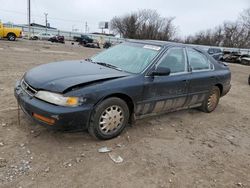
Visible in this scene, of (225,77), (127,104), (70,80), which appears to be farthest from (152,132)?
(225,77)

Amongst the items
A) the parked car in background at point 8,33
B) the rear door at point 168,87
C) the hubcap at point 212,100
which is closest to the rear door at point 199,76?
the rear door at point 168,87

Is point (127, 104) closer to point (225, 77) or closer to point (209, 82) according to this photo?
point (209, 82)

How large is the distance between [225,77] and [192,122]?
1535mm

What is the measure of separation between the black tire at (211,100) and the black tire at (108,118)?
237cm

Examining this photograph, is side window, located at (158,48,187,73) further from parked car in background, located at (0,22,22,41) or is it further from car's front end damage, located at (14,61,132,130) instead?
parked car in background, located at (0,22,22,41)

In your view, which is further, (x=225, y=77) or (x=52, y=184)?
(x=225, y=77)

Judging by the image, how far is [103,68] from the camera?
13.2ft

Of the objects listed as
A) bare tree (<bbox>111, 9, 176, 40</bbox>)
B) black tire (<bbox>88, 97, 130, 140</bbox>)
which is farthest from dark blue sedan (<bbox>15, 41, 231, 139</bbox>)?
bare tree (<bbox>111, 9, 176, 40</bbox>)

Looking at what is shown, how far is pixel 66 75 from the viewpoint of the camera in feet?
11.6

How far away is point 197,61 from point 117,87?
2.25m

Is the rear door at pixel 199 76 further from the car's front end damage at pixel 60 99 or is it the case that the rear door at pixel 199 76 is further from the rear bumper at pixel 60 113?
the rear bumper at pixel 60 113

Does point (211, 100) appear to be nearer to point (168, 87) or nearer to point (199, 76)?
point (199, 76)

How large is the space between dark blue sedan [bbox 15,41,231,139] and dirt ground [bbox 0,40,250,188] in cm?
35

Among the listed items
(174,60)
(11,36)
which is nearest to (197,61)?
(174,60)
